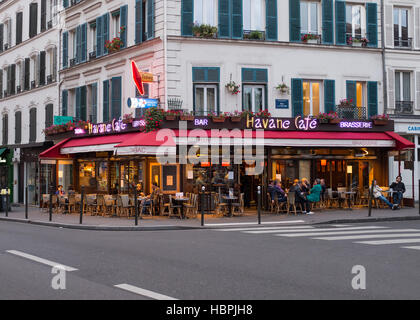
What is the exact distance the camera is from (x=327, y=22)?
72.7 ft

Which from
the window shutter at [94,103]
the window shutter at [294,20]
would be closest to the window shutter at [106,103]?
the window shutter at [94,103]

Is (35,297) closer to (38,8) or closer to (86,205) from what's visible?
(86,205)

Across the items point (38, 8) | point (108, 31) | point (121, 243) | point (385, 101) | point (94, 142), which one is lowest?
point (121, 243)

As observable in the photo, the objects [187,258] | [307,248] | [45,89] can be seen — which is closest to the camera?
[187,258]

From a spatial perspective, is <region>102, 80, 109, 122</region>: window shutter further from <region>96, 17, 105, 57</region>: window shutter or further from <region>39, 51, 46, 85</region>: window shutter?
<region>39, 51, 46, 85</region>: window shutter

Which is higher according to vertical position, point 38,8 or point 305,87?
point 38,8

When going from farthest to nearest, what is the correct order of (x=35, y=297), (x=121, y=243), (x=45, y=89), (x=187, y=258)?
(x=45, y=89), (x=121, y=243), (x=187, y=258), (x=35, y=297)

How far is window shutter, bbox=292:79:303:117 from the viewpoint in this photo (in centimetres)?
2148

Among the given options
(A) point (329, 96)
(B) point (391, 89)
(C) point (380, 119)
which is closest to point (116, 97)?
(A) point (329, 96)

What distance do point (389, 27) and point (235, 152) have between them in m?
9.37

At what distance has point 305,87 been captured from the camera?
863 inches

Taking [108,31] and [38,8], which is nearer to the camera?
[108,31]
